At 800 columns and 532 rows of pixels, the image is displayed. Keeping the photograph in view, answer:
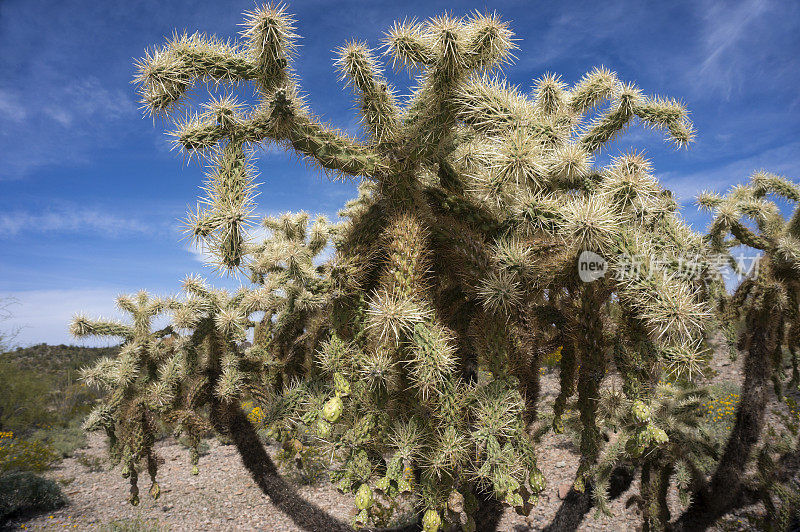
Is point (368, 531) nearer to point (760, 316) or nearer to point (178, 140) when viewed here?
point (178, 140)

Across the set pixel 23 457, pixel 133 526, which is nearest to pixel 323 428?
pixel 133 526

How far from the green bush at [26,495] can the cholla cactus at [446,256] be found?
9061 mm

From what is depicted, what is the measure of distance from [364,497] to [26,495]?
1016 centimetres

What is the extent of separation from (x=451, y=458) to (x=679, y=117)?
313 centimetres

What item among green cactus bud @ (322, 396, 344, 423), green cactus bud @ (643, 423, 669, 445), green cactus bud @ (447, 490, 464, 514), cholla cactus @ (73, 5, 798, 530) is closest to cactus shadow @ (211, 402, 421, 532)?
cholla cactus @ (73, 5, 798, 530)

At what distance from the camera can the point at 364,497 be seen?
7.00 feet

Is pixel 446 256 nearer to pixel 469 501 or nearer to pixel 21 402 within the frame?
pixel 469 501

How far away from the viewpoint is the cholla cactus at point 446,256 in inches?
83.0

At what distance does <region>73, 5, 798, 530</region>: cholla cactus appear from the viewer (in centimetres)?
211

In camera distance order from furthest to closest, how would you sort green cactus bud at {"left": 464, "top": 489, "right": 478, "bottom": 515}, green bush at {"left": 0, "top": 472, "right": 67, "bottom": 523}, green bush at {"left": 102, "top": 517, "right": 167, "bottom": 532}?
1. green bush at {"left": 0, "top": 472, "right": 67, "bottom": 523}
2. green bush at {"left": 102, "top": 517, "right": 167, "bottom": 532}
3. green cactus bud at {"left": 464, "top": 489, "right": 478, "bottom": 515}

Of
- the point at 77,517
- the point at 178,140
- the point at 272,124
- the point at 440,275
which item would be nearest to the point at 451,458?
the point at 440,275

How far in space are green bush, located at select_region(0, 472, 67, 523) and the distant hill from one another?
13150 mm

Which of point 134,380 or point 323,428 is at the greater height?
point 134,380

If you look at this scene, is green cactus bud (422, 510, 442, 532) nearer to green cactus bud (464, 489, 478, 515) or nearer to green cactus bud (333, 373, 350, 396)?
green cactus bud (464, 489, 478, 515)
